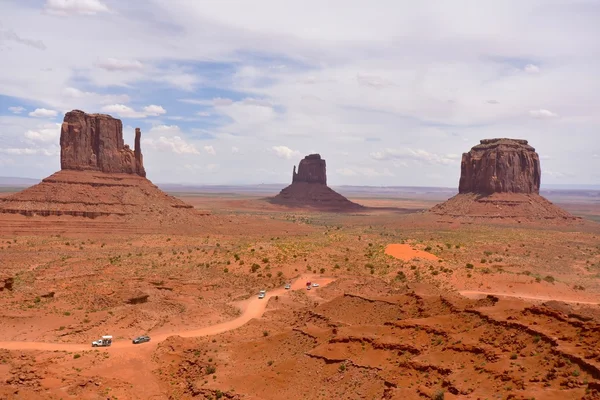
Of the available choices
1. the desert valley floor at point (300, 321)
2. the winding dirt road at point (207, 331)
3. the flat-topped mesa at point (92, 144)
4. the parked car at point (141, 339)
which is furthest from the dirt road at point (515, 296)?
the flat-topped mesa at point (92, 144)

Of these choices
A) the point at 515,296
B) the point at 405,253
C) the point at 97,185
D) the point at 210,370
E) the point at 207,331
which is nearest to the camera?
the point at 210,370

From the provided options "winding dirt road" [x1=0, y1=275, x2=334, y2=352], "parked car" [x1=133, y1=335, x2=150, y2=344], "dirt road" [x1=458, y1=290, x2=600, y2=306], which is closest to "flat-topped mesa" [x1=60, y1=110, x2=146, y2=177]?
"winding dirt road" [x1=0, y1=275, x2=334, y2=352]

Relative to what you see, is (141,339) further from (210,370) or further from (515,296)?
(515,296)

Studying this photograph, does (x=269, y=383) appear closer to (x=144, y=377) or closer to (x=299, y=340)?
(x=299, y=340)

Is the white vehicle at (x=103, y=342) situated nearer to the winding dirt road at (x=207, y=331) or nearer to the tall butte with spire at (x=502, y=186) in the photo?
the winding dirt road at (x=207, y=331)

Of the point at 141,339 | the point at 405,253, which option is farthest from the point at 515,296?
the point at 141,339

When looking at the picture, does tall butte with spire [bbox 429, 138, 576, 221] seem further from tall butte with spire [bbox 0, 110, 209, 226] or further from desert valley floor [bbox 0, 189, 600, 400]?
tall butte with spire [bbox 0, 110, 209, 226]
